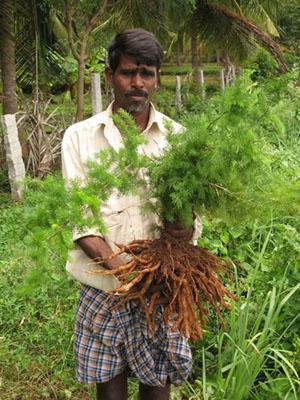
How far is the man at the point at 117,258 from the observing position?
1.96 metres

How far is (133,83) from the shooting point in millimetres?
1970

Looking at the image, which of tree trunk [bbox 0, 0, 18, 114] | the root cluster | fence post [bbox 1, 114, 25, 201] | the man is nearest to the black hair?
the man

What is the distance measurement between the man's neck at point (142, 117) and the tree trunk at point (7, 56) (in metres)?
4.65

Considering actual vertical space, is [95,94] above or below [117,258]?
below

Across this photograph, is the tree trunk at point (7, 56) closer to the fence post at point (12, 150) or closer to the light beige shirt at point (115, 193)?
the fence post at point (12, 150)

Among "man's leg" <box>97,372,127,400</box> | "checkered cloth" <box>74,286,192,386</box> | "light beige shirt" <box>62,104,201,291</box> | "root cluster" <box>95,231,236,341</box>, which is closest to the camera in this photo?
"root cluster" <box>95,231,236,341</box>

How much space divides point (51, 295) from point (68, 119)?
3.95 meters

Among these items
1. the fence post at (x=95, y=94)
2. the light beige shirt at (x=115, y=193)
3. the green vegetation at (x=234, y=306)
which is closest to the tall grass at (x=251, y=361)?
the green vegetation at (x=234, y=306)

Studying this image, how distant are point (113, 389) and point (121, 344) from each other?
215 millimetres

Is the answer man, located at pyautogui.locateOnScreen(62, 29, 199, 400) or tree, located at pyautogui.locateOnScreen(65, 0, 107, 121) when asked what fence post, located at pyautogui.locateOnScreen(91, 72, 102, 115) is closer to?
tree, located at pyautogui.locateOnScreen(65, 0, 107, 121)

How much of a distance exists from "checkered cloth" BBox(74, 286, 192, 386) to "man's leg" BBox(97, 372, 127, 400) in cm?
5

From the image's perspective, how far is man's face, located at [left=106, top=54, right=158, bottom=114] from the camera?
198cm

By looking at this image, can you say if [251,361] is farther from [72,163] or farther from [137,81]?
[137,81]

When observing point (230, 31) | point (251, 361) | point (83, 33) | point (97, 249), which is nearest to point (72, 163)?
point (97, 249)
